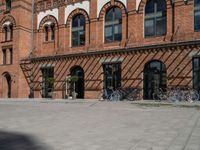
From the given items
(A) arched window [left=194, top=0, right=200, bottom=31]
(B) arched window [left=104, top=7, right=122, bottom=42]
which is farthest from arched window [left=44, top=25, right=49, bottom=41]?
(A) arched window [left=194, top=0, right=200, bottom=31]

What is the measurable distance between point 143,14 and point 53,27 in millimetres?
9992

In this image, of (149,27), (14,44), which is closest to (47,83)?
(14,44)

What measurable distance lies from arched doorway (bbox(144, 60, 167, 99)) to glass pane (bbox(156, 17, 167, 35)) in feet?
7.70

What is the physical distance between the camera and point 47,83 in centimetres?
2920

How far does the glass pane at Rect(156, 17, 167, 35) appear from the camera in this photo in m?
23.1

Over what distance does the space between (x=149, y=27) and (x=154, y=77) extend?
4.08m

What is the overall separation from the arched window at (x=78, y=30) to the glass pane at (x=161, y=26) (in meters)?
7.32

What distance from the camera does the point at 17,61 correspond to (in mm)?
29812

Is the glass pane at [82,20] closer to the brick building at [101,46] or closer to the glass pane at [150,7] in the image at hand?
the brick building at [101,46]

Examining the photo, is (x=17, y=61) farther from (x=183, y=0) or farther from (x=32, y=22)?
(x=183, y=0)

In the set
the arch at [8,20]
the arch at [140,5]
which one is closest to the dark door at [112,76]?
the arch at [140,5]

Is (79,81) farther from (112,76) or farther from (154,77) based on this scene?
(154,77)

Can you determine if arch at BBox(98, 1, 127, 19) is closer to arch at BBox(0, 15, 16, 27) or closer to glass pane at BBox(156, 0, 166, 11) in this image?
glass pane at BBox(156, 0, 166, 11)

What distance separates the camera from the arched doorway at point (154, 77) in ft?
74.8
